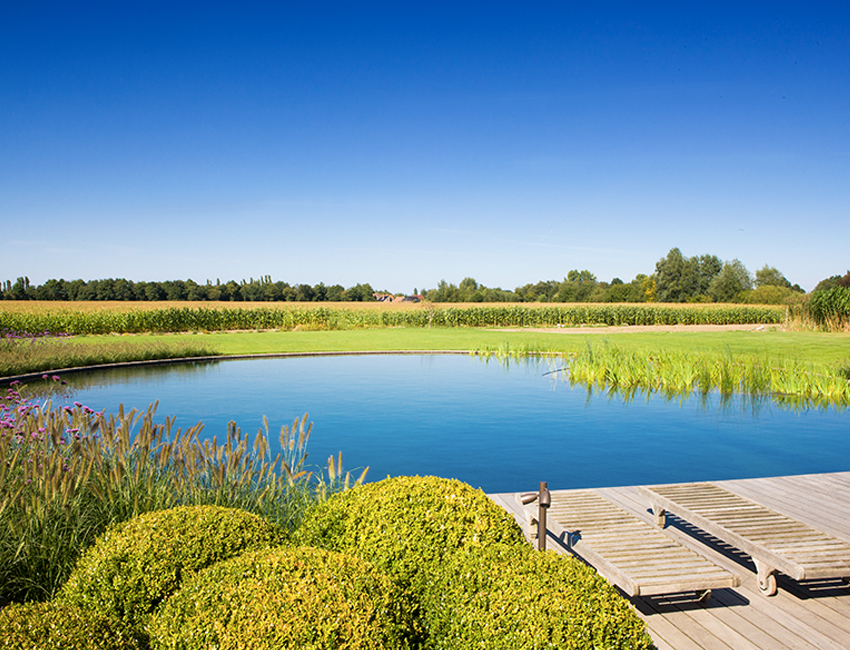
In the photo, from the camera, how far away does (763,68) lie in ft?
55.9

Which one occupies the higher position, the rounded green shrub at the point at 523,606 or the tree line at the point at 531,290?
the tree line at the point at 531,290

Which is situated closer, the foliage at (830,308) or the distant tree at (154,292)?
the foliage at (830,308)

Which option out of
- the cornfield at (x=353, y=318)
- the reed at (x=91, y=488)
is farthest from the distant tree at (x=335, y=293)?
the reed at (x=91, y=488)

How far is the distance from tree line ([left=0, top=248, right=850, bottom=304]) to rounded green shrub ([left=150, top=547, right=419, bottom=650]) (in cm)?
6647

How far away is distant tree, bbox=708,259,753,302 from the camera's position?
7444cm

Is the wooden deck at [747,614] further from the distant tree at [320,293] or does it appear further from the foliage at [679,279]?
the foliage at [679,279]

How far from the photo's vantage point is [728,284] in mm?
74875

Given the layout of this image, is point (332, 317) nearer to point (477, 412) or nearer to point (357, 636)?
point (477, 412)

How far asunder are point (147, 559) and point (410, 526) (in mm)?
1211

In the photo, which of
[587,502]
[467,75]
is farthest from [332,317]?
[587,502]

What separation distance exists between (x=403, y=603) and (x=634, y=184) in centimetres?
3138

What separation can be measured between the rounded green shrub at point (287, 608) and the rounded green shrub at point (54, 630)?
20cm

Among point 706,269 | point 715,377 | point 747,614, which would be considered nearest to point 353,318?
point 715,377

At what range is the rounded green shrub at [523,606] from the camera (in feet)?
6.40
